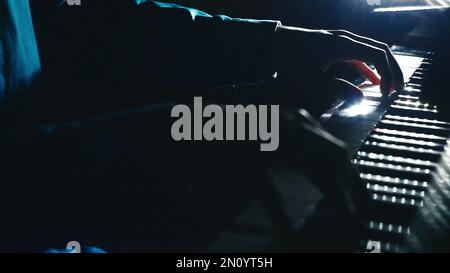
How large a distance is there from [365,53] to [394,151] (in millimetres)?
243

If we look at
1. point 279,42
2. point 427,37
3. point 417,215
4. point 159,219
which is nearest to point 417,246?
point 417,215

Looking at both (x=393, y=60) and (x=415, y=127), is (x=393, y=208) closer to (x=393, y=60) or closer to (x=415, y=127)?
(x=415, y=127)

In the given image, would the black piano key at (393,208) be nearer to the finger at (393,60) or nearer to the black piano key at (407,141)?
the black piano key at (407,141)

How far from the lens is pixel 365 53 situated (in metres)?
0.89

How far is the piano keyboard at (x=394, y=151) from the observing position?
0.50 meters

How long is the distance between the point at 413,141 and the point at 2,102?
20.4 inches

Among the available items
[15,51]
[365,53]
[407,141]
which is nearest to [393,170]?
[407,141]

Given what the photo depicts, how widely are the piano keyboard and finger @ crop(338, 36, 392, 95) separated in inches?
2.4

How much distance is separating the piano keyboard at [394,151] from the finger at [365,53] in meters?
0.06

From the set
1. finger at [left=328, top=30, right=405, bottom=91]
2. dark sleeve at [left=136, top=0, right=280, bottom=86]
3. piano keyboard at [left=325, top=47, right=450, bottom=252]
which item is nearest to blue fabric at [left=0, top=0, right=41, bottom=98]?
dark sleeve at [left=136, top=0, right=280, bottom=86]

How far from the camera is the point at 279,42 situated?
85cm

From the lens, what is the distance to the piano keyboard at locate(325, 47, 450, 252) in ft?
1.63

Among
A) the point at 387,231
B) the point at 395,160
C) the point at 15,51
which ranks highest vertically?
the point at 15,51

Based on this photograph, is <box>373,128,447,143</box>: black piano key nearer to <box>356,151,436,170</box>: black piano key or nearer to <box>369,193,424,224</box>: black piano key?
<box>356,151,436,170</box>: black piano key
